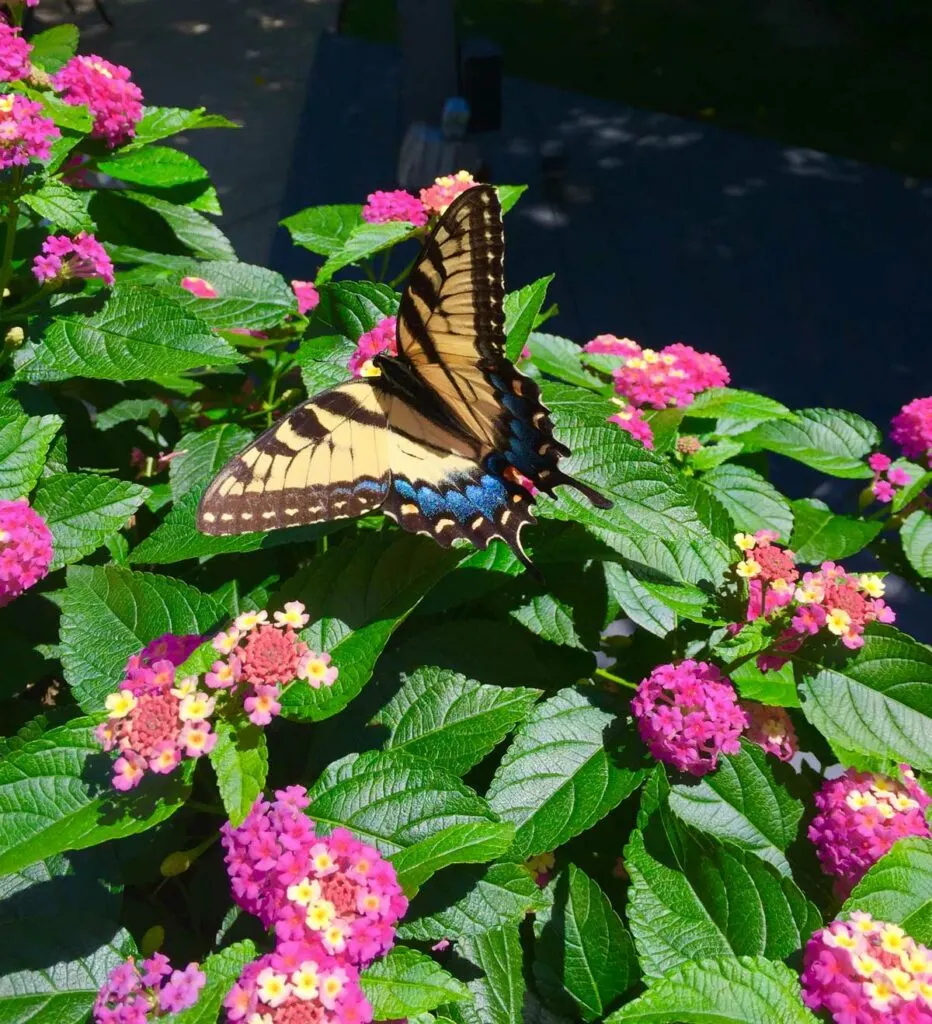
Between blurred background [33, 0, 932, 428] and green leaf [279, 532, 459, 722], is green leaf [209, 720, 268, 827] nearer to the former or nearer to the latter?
green leaf [279, 532, 459, 722]

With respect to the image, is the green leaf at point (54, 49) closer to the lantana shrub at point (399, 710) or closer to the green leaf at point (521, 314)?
the lantana shrub at point (399, 710)

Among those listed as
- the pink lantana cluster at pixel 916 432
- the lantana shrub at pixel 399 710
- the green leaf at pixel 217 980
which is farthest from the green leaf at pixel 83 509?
the pink lantana cluster at pixel 916 432

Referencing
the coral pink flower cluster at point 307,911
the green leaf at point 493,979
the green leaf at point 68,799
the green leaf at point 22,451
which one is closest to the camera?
the coral pink flower cluster at point 307,911

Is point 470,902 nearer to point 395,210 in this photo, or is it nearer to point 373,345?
point 373,345

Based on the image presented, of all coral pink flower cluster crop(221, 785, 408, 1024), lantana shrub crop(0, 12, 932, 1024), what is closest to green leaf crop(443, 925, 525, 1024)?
lantana shrub crop(0, 12, 932, 1024)

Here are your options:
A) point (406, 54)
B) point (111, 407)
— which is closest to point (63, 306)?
point (111, 407)

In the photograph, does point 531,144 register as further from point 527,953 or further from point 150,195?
point 527,953
